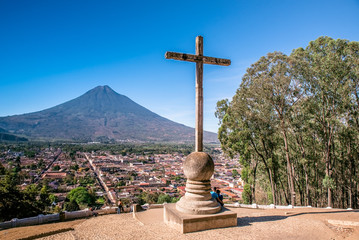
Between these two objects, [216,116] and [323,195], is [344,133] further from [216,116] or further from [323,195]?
[216,116]

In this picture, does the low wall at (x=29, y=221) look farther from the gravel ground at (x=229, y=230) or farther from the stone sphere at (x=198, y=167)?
the stone sphere at (x=198, y=167)

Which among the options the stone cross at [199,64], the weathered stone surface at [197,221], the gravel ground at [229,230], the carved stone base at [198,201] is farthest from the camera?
the stone cross at [199,64]

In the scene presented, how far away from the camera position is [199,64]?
7098 millimetres

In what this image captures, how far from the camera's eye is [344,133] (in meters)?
13.2

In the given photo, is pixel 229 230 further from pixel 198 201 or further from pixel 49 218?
pixel 49 218

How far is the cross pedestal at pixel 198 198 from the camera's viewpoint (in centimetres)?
560

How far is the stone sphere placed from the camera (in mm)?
6211

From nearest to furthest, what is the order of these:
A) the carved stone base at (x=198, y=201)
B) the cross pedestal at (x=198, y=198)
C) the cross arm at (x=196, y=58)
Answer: the cross pedestal at (x=198, y=198) → the carved stone base at (x=198, y=201) → the cross arm at (x=196, y=58)

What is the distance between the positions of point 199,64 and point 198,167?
3008 mm

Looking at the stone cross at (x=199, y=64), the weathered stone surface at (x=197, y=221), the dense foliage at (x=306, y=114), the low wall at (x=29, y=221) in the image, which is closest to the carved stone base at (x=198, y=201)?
the weathered stone surface at (x=197, y=221)

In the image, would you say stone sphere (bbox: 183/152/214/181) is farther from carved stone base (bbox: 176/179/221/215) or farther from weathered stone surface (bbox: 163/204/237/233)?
weathered stone surface (bbox: 163/204/237/233)

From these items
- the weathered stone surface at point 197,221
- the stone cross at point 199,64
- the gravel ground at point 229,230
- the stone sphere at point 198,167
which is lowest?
the gravel ground at point 229,230

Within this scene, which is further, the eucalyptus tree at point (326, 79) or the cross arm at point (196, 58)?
the eucalyptus tree at point (326, 79)

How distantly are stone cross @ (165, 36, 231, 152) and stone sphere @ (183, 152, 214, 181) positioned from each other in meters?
0.40
